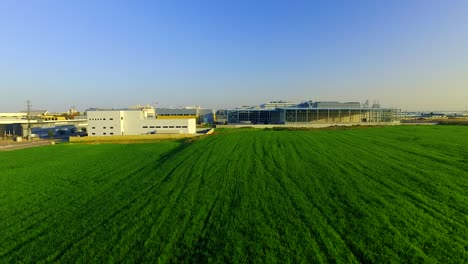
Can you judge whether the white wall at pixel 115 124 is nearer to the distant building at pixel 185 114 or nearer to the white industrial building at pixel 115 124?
the white industrial building at pixel 115 124

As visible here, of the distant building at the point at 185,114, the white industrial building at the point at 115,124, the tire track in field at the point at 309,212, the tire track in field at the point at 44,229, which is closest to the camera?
the tire track in field at the point at 309,212

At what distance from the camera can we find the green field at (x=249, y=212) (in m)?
9.38

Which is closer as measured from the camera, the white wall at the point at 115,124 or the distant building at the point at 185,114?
the white wall at the point at 115,124

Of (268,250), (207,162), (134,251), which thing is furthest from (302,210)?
(207,162)

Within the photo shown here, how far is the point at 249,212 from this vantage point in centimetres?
1248

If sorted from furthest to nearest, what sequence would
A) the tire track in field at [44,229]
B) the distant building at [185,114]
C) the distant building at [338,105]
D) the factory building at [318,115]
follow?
1. the distant building at [185,114]
2. the distant building at [338,105]
3. the factory building at [318,115]
4. the tire track in field at [44,229]

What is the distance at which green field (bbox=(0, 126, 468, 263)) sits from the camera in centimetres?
938

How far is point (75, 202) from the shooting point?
1592cm

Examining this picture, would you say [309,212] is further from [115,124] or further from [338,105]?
[338,105]

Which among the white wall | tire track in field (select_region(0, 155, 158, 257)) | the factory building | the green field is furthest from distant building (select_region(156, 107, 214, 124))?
tire track in field (select_region(0, 155, 158, 257))

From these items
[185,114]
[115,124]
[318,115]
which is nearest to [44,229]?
[115,124]

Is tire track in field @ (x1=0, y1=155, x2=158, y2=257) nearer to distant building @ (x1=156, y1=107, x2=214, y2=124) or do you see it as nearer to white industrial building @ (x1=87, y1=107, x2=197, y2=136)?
white industrial building @ (x1=87, y1=107, x2=197, y2=136)

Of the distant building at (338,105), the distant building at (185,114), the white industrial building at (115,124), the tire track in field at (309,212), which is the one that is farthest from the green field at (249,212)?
the distant building at (185,114)

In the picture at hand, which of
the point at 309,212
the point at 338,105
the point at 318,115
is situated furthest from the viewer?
the point at 338,105
